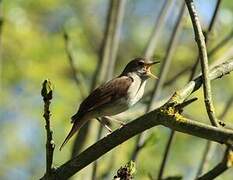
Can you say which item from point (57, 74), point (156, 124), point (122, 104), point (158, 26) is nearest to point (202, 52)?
point (156, 124)

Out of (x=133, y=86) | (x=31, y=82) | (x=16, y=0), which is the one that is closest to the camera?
(x=133, y=86)

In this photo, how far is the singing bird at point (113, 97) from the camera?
16.3ft

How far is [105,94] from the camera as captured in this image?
5.16m

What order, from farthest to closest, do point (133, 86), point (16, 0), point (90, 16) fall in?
point (90, 16) → point (16, 0) → point (133, 86)

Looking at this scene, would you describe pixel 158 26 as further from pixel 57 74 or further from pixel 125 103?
pixel 57 74

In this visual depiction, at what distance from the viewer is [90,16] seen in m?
10.8

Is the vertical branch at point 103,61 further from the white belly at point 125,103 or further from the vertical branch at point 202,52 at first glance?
the vertical branch at point 202,52

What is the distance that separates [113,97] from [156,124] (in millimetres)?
2378

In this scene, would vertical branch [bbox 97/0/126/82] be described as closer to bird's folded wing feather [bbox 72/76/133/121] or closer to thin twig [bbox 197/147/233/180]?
bird's folded wing feather [bbox 72/76/133/121]

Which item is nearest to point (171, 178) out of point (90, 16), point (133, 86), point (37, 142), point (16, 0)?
point (133, 86)

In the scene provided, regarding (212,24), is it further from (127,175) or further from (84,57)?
(84,57)

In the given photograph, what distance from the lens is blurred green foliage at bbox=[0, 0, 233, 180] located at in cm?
785

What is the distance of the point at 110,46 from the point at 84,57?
3.18 metres

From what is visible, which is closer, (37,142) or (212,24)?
(212,24)
